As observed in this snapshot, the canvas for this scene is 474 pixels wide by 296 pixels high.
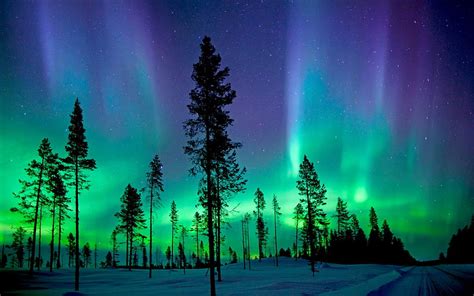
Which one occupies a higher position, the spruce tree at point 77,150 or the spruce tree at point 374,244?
the spruce tree at point 77,150

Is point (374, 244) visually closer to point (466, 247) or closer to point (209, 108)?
point (466, 247)

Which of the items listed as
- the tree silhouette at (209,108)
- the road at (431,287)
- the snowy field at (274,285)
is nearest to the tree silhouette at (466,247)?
the snowy field at (274,285)

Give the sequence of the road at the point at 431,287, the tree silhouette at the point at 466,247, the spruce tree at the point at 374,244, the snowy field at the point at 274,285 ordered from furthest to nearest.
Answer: the spruce tree at the point at 374,244, the tree silhouette at the point at 466,247, the snowy field at the point at 274,285, the road at the point at 431,287

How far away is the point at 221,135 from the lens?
59.5 feet

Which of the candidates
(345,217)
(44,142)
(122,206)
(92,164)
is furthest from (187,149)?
(345,217)

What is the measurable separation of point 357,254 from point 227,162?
77.0 m

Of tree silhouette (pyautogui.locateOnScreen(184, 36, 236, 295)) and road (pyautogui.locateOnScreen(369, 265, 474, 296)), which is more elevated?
tree silhouette (pyautogui.locateOnScreen(184, 36, 236, 295))

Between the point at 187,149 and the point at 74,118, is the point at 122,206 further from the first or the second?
the point at 187,149

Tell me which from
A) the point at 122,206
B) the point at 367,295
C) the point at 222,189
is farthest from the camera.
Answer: the point at 122,206

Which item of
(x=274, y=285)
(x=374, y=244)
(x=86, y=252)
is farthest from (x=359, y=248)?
(x=86, y=252)

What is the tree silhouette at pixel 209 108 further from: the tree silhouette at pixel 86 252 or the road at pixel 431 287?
the tree silhouette at pixel 86 252

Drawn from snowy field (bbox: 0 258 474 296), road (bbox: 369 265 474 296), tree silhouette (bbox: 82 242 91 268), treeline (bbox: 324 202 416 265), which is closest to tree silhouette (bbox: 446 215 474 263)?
treeline (bbox: 324 202 416 265)

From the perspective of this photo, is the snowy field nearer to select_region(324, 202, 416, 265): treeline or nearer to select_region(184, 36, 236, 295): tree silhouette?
select_region(184, 36, 236, 295): tree silhouette

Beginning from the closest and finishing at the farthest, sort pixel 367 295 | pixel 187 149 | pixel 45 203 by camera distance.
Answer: pixel 367 295 < pixel 187 149 < pixel 45 203
